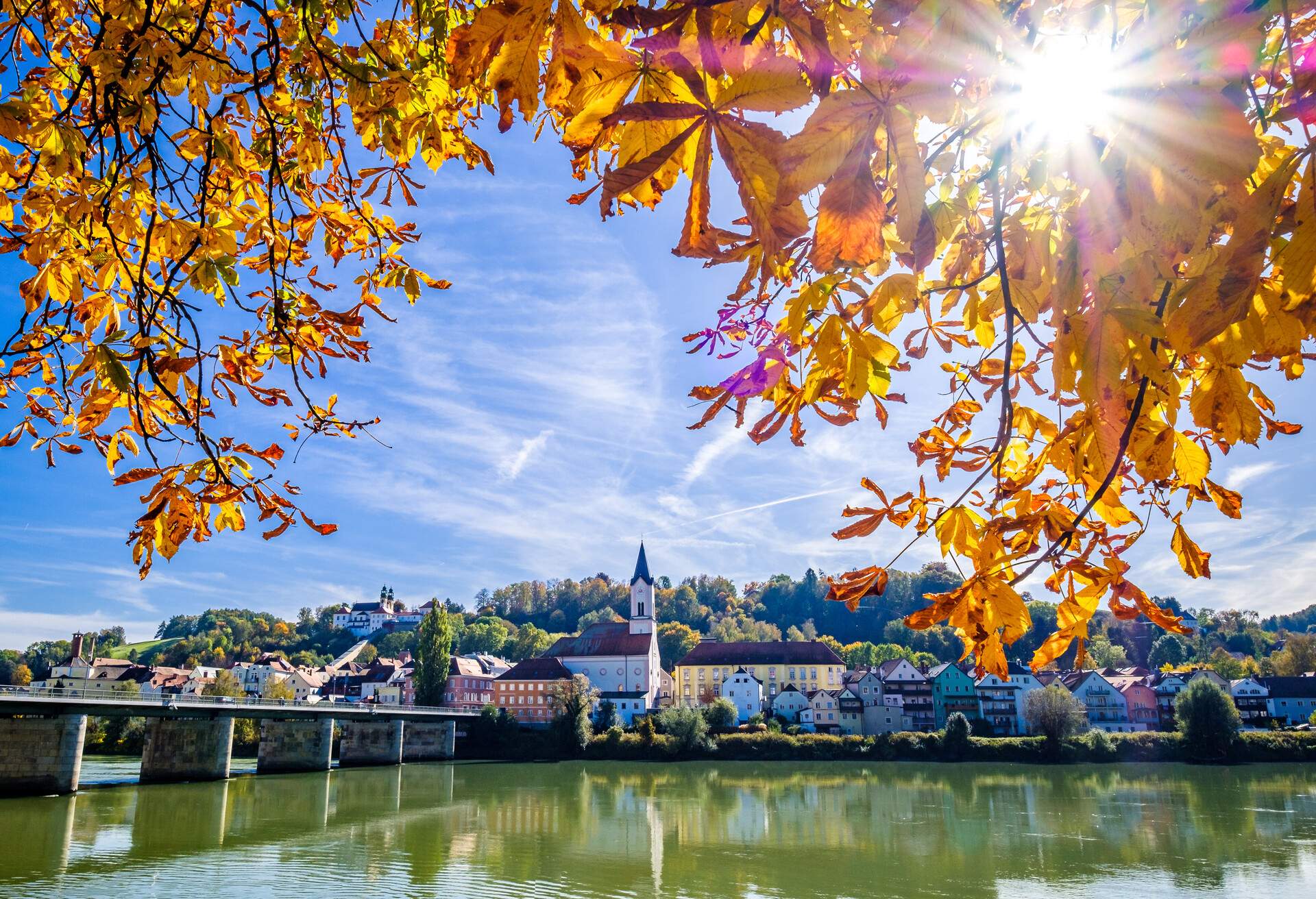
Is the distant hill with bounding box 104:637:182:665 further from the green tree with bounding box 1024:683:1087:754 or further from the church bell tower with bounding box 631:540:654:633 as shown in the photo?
the green tree with bounding box 1024:683:1087:754

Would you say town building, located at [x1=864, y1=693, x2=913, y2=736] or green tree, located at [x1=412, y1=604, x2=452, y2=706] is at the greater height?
green tree, located at [x1=412, y1=604, x2=452, y2=706]

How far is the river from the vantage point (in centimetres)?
1534

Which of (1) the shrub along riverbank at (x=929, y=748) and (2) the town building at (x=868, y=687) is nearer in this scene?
(1) the shrub along riverbank at (x=929, y=748)

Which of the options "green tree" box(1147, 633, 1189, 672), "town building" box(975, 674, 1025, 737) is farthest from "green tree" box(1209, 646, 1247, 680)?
"town building" box(975, 674, 1025, 737)

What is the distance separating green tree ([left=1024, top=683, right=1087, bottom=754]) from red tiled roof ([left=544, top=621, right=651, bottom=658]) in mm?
30742

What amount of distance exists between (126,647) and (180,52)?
144 metres

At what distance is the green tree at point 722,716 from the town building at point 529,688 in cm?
1400

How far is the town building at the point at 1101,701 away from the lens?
5172 cm

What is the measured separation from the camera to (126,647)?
11712 cm

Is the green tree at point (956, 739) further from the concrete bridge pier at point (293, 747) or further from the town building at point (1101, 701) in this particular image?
the concrete bridge pier at point (293, 747)

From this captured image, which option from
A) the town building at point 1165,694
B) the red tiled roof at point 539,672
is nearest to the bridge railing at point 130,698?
the red tiled roof at point 539,672

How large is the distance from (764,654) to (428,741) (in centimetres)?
2862

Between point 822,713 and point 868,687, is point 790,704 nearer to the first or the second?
point 822,713

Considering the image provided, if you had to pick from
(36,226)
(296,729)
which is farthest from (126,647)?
(36,226)
